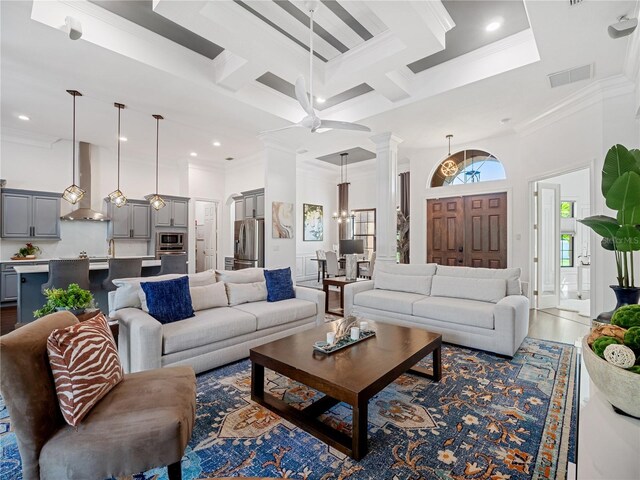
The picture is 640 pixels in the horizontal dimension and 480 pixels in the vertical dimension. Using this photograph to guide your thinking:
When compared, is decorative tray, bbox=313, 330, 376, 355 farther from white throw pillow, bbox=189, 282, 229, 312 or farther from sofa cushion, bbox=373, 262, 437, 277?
sofa cushion, bbox=373, 262, 437, 277

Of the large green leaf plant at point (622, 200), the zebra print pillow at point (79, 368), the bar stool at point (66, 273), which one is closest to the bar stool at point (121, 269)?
the bar stool at point (66, 273)

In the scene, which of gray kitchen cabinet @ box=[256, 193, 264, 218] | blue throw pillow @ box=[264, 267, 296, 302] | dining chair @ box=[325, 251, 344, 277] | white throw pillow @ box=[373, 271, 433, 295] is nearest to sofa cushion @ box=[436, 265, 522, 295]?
white throw pillow @ box=[373, 271, 433, 295]

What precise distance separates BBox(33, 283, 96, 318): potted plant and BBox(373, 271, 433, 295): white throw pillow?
3.64 m

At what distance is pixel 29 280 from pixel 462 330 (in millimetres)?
5639

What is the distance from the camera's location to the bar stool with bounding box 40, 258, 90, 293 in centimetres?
392

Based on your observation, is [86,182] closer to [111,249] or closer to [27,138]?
[27,138]

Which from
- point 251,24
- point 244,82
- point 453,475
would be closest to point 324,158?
point 244,82

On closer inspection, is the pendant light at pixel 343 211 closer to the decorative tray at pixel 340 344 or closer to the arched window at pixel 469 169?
the arched window at pixel 469 169

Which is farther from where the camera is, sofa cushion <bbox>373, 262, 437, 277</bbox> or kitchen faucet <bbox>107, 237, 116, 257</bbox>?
kitchen faucet <bbox>107, 237, 116, 257</bbox>

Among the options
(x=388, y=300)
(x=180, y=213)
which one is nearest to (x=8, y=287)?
(x=180, y=213)

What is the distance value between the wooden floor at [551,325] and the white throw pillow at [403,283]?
1296 mm

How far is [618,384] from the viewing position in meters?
0.77

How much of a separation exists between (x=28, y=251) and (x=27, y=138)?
2.24 m

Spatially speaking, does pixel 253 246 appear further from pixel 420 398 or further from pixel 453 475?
pixel 453 475
